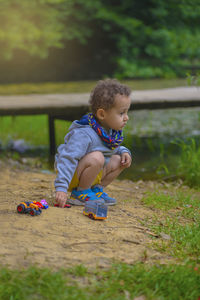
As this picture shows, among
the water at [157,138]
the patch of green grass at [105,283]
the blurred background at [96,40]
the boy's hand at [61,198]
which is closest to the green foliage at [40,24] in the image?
the blurred background at [96,40]

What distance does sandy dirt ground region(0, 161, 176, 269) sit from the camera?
2.25 meters

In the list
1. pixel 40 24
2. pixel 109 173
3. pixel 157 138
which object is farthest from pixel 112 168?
pixel 40 24

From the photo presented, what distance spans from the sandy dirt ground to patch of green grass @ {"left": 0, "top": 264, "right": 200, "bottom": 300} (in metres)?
0.10

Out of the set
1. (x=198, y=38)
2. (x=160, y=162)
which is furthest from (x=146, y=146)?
(x=198, y=38)

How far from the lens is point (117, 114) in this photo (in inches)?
118

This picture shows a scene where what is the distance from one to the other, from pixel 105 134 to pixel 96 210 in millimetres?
548

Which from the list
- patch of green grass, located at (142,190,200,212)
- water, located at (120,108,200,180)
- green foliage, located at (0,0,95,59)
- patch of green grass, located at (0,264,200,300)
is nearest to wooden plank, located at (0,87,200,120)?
water, located at (120,108,200,180)

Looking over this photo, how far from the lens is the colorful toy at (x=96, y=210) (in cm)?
282

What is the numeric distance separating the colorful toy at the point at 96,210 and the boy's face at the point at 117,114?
55cm

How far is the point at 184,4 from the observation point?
14.7 metres

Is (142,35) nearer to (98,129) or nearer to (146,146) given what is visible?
(146,146)

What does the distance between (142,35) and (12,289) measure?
1266cm

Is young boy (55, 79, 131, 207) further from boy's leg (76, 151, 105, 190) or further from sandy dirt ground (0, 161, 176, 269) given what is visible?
sandy dirt ground (0, 161, 176, 269)

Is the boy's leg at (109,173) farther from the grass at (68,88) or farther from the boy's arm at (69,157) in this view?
the grass at (68,88)
